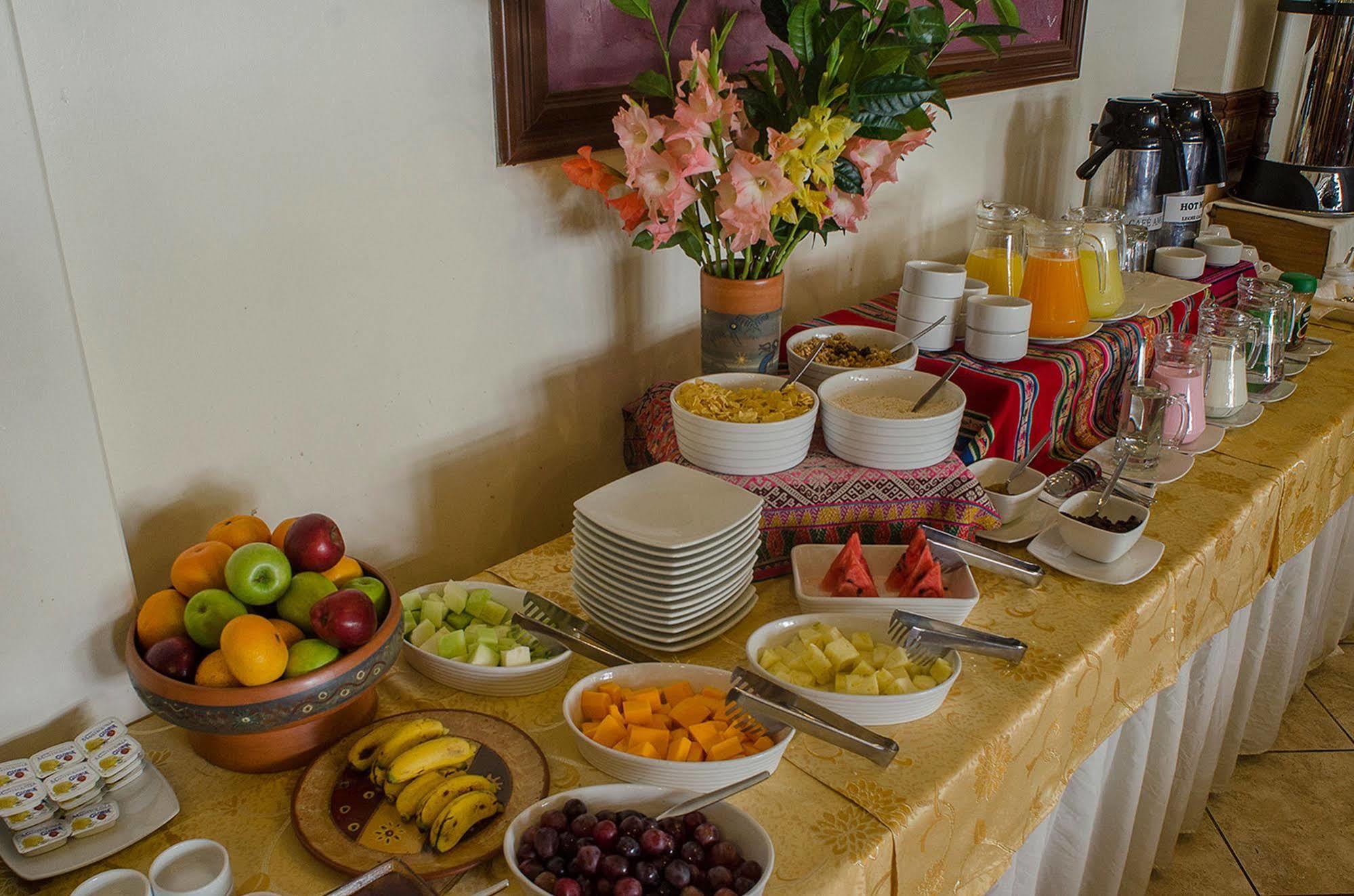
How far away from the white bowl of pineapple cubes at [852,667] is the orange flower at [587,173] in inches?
20.1

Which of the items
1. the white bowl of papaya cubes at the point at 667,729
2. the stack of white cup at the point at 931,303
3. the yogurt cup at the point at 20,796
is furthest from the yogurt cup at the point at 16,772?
the stack of white cup at the point at 931,303

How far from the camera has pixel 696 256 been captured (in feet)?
4.23

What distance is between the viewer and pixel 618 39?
1.26 metres

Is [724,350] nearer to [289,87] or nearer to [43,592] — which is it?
[289,87]

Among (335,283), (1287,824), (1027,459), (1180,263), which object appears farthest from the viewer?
(1180,263)

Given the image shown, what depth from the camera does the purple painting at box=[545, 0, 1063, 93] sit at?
3.93 feet

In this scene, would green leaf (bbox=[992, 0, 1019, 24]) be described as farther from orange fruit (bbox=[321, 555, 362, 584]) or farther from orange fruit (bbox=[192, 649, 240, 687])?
orange fruit (bbox=[192, 649, 240, 687])

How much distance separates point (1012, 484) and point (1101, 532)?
15cm

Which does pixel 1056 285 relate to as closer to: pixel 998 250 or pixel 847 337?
pixel 998 250

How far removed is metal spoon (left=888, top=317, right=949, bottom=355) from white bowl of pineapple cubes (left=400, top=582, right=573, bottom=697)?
64cm

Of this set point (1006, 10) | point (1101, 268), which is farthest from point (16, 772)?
point (1101, 268)

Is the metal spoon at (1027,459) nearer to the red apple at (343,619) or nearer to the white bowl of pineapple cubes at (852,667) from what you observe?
the white bowl of pineapple cubes at (852,667)

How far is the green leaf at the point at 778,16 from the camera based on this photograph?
→ 1283mm

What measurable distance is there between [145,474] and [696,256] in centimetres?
64
